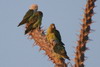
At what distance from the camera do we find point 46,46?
4531 mm

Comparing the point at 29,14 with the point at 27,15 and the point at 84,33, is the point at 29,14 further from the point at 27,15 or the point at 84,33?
the point at 84,33

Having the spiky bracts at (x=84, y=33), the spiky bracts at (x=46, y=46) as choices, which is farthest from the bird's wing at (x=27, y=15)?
the spiky bracts at (x=84, y=33)

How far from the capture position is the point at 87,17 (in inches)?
125

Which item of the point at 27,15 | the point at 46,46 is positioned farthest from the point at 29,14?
the point at 46,46

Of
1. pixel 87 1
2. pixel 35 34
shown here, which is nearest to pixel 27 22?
pixel 35 34

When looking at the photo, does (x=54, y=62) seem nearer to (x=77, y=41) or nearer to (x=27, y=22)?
(x=77, y=41)

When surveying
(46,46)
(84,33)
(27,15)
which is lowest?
(84,33)

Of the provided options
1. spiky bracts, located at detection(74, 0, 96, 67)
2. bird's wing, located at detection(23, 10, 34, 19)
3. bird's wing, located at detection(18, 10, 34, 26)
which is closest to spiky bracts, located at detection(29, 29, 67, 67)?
spiky bracts, located at detection(74, 0, 96, 67)

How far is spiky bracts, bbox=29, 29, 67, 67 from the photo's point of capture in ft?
13.0

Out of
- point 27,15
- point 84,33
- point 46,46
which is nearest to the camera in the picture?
point 84,33

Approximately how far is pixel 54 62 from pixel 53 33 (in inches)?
101

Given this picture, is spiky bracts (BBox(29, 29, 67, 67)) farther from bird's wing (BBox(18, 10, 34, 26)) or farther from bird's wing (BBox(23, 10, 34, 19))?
bird's wing (BBox(23, 10, 34, 19))

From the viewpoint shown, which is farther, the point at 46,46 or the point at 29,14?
the point at 29,14

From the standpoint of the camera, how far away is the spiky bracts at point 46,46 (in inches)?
156
